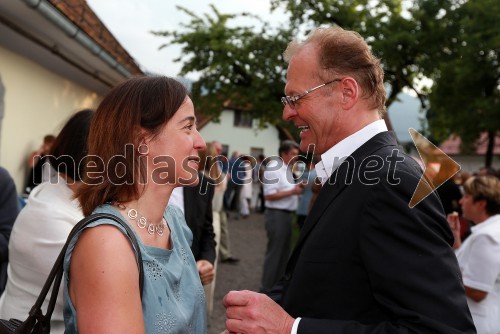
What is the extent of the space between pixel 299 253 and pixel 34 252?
1.36 meters

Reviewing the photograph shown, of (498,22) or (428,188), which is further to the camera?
(498,22)

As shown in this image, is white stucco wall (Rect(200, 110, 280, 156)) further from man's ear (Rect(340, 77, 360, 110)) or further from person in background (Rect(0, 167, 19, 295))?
man's ear (Rect(340, 77, 360, 110))

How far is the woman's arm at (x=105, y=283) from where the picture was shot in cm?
165

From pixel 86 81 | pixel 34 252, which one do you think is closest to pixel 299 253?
pixel 34 252

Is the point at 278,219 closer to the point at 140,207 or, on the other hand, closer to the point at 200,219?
the point at 200,219

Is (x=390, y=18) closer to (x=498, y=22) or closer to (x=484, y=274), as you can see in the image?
(x=498, y=22)

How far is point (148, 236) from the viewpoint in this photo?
2.08 m

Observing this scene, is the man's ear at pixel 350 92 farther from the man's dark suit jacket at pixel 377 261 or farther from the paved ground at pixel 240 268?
the paved ground at pixel 240 268

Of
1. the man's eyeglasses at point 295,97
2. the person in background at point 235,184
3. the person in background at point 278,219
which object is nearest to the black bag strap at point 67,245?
the man's eyeglasses at point 295,97

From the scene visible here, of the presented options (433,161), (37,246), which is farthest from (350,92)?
(37,246)

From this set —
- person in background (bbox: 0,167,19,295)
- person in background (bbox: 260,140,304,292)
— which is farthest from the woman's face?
→ person in background (bbox: 260,140,304,292)

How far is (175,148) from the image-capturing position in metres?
2.18

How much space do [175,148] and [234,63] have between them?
2051 centimetres

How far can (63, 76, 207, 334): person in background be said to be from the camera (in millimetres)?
1706
